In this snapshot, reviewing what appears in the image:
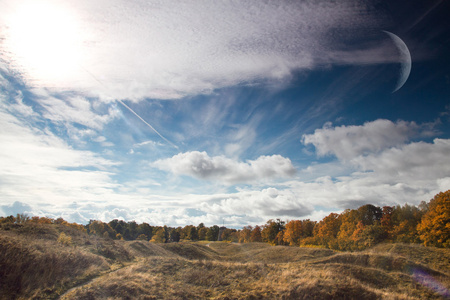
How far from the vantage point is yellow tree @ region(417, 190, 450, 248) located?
43963 millimetres

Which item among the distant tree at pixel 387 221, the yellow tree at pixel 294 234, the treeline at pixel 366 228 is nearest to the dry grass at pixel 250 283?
the treeline at pixel 366 228

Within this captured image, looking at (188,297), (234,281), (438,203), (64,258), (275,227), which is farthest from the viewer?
(275,227)

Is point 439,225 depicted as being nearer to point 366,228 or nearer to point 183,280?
point 366,228

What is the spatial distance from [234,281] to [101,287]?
9428mm

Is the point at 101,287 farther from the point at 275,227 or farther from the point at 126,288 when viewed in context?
the point at 275,227

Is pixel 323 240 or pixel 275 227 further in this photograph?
pixel 275 227

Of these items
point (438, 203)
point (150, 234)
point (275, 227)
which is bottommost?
point (150, 234)

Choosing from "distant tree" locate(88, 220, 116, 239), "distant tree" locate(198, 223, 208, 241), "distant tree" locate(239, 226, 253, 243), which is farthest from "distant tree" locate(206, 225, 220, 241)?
"distant tree" locate(88, 220, 116, 239)

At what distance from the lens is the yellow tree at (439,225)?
44.0m

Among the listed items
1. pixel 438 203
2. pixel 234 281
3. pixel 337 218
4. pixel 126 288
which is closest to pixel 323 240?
pixel 337 218

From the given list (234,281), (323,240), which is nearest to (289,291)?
(234,281)

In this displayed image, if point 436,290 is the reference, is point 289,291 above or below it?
above

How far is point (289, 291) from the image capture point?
46.0 feet

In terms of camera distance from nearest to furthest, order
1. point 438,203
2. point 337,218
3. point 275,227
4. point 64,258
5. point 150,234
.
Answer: point 64,258 < point 438,203 < point 337,218 < point 275,227 < point 150,234
